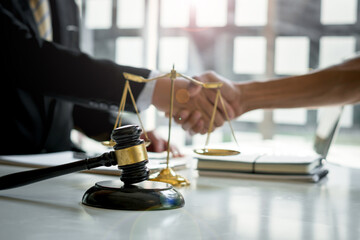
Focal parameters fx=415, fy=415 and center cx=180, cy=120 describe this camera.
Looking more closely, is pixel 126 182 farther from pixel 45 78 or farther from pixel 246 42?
pixel 246 42

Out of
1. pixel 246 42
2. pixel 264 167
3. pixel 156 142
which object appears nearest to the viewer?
pixel 264 167

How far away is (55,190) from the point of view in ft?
2.11

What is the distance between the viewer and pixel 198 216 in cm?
50

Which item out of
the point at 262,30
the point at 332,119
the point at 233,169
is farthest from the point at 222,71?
the point at 233,169

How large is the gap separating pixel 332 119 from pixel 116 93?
892 mm

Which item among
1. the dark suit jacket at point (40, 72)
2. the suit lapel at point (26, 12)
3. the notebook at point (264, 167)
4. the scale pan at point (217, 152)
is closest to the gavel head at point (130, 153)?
the scale pan at point (217, 152)

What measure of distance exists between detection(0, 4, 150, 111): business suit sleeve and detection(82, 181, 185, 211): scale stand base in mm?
637

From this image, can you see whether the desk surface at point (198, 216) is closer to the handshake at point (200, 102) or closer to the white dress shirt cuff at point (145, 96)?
the white dress shirt cuff at point (145, 96)

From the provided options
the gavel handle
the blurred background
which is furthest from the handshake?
the blurred background

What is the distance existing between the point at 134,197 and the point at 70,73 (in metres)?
0.75

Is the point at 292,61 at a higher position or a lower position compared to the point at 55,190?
higher

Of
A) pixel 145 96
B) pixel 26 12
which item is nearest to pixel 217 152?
pixel 145 96

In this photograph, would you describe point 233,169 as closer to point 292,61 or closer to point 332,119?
point 332,119

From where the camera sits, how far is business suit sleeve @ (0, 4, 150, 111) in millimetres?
1178
